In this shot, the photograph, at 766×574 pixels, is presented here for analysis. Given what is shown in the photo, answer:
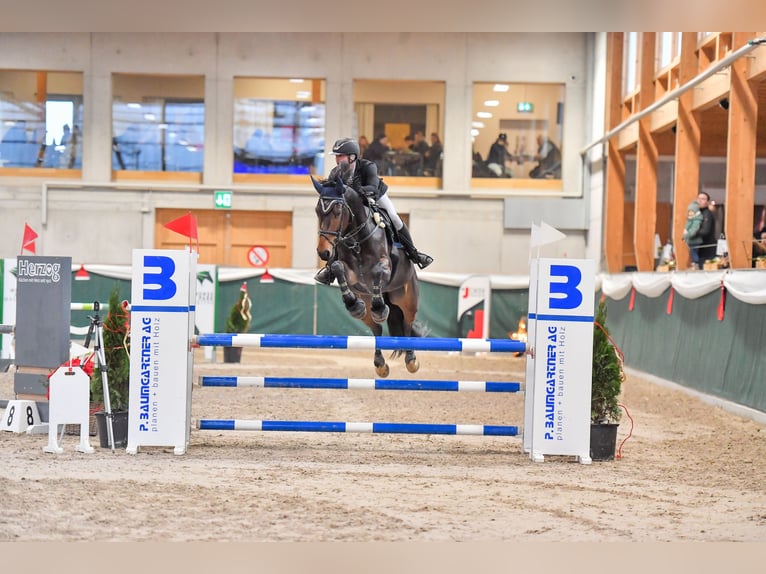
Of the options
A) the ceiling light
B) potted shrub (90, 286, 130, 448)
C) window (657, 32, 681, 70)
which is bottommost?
potted shrub (90, 286, 130, 448)

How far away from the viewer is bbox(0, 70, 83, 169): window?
20688 millimetres

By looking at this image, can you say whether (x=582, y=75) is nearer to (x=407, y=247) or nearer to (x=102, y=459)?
(x=407, y=247)

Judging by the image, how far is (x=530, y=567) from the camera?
→ 3.49m

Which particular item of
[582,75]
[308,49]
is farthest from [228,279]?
[582,75]

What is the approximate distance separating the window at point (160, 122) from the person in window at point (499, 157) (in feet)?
20.3

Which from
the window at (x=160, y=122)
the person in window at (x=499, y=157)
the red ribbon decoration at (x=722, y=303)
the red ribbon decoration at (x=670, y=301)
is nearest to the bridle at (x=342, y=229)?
the red ribbon decoration at (x=722, y=303)

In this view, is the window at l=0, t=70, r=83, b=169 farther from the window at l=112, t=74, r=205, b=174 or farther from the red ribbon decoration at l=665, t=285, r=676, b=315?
the red ribbon decoration at l=665, t=285, r=676, b=315

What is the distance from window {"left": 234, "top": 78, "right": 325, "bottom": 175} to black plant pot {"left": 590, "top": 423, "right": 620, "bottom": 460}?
14859mm

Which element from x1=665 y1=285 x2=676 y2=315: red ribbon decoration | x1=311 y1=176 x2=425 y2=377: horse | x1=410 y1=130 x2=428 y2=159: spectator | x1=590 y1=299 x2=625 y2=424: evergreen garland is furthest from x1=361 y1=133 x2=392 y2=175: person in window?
x1=590 y1=299 x2=625 y2=424: evergreen garland

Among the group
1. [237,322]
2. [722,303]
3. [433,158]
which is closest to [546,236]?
[722,303]

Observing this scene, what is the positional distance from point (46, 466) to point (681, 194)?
1022cm

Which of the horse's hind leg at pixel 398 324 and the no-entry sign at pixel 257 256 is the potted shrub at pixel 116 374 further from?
the no-entry sign at pixel 257 256

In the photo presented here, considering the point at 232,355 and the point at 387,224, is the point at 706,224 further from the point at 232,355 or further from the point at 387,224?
the point at 232,355

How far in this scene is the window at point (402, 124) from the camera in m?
20.9
